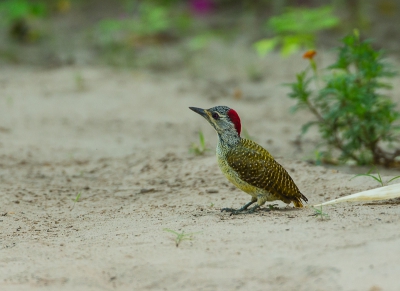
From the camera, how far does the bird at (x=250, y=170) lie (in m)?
4.62

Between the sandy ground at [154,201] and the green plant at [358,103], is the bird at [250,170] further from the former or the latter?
the green plant at [358,103]

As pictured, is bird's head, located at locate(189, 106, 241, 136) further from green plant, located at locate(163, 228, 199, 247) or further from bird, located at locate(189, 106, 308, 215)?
green plant, located at locate(163, 228, 199, 247)

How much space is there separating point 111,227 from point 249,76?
6.47 m

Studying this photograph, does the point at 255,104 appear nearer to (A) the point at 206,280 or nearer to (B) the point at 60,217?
(B) the point at 60,217

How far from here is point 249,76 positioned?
1064cm

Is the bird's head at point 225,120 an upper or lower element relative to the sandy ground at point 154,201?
upper

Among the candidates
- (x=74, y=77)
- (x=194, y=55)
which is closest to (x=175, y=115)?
(x=74, y=77)

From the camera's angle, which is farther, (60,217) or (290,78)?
(290,78)

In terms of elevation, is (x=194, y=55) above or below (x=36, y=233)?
above

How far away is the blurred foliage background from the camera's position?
38.2ft

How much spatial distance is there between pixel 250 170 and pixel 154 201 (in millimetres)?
1117

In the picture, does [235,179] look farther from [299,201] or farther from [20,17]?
[20,17]

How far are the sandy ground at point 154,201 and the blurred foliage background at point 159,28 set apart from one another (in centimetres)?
123

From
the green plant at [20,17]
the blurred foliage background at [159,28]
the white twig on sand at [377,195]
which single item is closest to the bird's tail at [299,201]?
the white twig on sand at [377,195]
